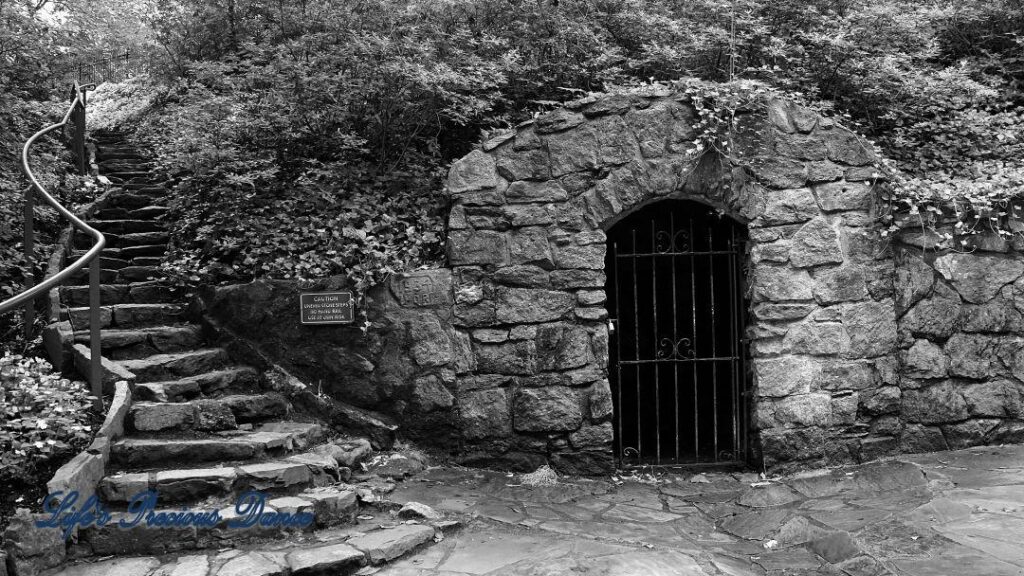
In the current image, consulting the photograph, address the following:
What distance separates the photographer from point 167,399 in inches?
175

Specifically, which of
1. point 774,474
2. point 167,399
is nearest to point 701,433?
point 774,474

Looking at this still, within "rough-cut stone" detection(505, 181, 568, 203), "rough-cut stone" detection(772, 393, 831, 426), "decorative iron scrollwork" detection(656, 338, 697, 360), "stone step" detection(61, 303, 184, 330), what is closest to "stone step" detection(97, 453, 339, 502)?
"stone step" detection(61, 303, 184, 330)

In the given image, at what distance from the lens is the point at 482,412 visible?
194 inches

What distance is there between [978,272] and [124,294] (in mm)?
6427

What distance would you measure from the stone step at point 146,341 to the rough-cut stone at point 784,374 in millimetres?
4091

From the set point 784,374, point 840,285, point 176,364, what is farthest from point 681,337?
point 176,364

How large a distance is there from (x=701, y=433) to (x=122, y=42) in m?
12.7

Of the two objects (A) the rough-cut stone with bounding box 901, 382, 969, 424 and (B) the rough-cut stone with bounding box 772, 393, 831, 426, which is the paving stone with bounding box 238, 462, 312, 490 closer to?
(B) the rough-cut stone with bounding box 772, 393, 831, 426

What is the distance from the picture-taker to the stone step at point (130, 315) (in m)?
5.11

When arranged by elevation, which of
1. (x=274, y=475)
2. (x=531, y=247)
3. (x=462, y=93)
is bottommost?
(x=274, y=475)

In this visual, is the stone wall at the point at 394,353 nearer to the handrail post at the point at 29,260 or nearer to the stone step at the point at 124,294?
the stone step at the point at 124,294

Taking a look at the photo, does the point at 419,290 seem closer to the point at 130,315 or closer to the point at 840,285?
the point at 130,315

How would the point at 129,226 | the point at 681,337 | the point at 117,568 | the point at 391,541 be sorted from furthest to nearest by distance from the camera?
the point at 681,337
the point at 129,226
the point at 391,541
the point at 117,568

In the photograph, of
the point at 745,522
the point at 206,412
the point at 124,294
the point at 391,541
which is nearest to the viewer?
the point at 391,541
